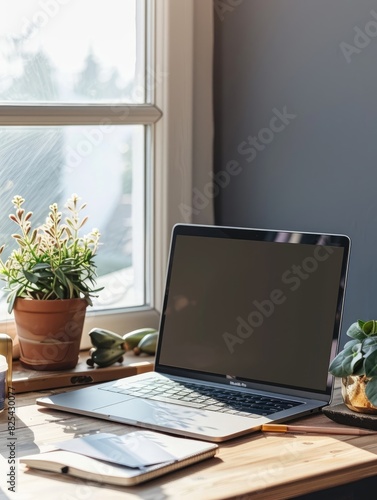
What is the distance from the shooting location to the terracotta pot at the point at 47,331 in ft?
5.76

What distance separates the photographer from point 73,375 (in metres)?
1.72

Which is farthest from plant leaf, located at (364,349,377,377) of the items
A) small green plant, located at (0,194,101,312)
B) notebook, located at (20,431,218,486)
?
small green plant, located at (0,194,101,312)

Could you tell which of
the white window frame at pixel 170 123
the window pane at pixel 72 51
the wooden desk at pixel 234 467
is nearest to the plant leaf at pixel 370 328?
the wooden desk at pixel 234 467

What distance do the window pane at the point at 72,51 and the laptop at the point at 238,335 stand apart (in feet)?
1.38

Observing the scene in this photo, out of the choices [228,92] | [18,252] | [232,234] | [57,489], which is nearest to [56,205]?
[18,252]

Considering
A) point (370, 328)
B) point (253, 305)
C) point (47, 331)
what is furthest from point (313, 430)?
point (47, 331)

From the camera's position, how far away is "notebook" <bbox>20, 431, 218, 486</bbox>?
119 centimetres

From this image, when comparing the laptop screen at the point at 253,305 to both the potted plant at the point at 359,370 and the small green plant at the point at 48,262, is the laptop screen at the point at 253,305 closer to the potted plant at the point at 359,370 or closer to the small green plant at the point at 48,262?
the potted plant at the point at 359,370

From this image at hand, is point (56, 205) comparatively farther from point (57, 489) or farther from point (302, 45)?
point (57, 489)

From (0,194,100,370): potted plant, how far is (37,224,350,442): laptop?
170mm

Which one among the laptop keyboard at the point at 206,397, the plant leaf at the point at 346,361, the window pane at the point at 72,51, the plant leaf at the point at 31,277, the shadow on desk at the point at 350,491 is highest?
the window pane at the point at 72,51

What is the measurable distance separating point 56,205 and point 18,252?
13 centimetres

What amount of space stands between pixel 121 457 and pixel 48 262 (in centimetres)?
65

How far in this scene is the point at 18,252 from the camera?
182cm
